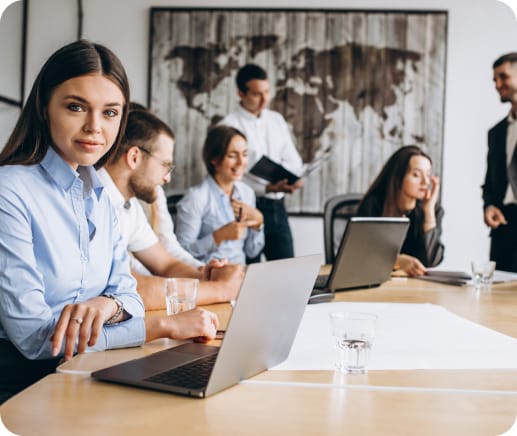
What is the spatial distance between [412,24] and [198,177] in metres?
1.69

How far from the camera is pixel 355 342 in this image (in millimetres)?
1024

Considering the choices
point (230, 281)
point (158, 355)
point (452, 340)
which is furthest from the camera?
point (230, 281)

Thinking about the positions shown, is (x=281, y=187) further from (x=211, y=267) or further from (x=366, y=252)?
(x=211, y=267)

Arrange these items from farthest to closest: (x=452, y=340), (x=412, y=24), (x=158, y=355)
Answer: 1. (x=412, y=24)
2. (x=452, y=340)
3. (x=158, y=355)

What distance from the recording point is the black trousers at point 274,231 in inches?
154

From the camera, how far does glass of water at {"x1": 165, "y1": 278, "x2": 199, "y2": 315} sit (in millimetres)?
1366

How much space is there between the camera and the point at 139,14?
14.1ft

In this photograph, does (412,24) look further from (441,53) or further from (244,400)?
(244,400)

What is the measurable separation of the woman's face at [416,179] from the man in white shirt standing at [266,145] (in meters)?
1.01

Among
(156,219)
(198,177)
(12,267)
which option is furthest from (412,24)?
(12,267)

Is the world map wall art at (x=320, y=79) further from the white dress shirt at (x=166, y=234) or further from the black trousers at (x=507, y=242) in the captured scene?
the white dress shirt at (x=166, y=234)

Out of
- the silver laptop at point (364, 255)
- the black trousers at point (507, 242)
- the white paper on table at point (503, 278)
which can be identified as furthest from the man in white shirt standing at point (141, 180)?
the black trousers at point (507, 242)

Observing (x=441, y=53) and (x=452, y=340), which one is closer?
(x=452, y=340)

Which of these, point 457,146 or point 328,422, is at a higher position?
point 457,146
